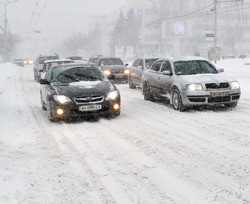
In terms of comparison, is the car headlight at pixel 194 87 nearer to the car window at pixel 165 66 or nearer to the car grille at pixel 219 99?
the car grille at pixel 219 99

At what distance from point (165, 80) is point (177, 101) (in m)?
1.14

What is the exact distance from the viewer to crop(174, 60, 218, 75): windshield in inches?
419

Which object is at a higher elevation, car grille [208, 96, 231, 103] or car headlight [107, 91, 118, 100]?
car headlight [107, 91, 118, 100]

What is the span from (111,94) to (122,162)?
3.75 m

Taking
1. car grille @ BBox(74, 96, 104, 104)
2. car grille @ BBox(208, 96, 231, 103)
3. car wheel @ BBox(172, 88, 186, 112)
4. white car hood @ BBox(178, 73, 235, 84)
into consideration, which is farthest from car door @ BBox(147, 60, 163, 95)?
car grille @ BBox(74, 96, 104, 104)

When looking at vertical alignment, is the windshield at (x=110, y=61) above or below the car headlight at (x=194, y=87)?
above

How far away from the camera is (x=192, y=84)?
9648mm

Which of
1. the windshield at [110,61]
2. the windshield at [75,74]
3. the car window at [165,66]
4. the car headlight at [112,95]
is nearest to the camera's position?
the car headlight at [112,95]

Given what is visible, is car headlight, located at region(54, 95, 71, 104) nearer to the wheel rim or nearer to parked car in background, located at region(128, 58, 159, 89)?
the wheel rim

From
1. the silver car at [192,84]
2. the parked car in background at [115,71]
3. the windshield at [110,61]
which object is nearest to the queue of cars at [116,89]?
the silver car at [192,84]

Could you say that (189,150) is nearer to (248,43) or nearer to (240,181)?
(240,181)

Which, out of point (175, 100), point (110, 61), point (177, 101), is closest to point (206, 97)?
point (177, 101)

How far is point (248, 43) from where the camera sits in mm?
138125

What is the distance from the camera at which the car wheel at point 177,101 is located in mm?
9867
